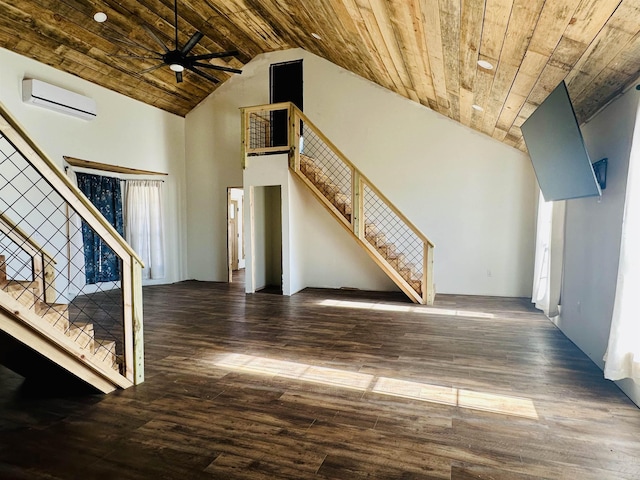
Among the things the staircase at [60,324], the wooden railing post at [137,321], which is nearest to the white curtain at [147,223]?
the staircase at [60,324]

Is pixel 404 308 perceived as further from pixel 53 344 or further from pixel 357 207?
pixel 53 344

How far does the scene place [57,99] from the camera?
18.2ft

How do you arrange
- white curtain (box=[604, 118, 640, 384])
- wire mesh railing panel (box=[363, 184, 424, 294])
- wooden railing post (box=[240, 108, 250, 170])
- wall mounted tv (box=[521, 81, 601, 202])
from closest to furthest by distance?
white curtain (box=[604, 118, 640, 384]) → wall mounted tv (box=[521, 81, 601, 202]) → wooden railing post (box=[240, 108, 250, 170]) → wire mesh railing panel (box=[363, 184, 424, 294])

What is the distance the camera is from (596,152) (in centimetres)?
360

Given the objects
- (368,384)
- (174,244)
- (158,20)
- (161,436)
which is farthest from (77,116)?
(368,384)

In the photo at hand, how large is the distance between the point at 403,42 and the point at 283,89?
4.26m

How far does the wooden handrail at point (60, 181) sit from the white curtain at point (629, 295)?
147 inches

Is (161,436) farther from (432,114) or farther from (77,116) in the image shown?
(432,114)

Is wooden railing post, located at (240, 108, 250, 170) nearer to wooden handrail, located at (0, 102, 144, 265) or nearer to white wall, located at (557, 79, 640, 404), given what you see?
wooden handrail, located at (0, 102, 144, 265)

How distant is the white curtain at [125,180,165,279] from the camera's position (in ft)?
24.6

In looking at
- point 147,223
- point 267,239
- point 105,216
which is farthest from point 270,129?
point 105,216

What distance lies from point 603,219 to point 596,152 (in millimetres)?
701

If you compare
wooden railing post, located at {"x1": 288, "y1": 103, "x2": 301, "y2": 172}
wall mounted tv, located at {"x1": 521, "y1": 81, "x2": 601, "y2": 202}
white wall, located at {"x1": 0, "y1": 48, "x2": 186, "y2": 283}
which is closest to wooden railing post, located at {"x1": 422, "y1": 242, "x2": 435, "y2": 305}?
wall mounted tv, located at {"x1": 521, "y1": 81, "x2": 601, "y2": 202}

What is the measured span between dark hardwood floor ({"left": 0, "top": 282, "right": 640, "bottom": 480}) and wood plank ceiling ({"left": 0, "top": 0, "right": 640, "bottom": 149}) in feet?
8.07
